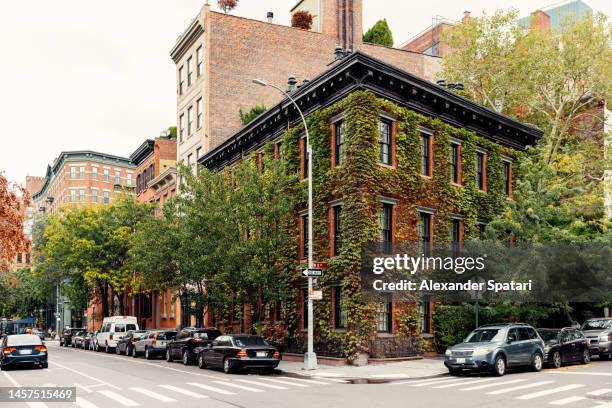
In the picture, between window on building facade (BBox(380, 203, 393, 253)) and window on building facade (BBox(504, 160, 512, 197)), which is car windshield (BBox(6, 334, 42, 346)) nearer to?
window on building facade (BBox(380, 203, 393, 253))

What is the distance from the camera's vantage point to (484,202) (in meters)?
36.0

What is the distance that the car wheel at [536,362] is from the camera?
933 inches

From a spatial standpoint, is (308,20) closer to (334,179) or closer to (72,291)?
(334,179)

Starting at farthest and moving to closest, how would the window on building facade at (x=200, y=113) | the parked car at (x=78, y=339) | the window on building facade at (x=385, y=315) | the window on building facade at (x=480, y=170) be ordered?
1. the parked car at (x=78, y=339)
2. the window on building facade at (x=200, y=113)
3. the window on building facade at (x=480, y=170)
4. the window on building facade at (x=385, y=315)

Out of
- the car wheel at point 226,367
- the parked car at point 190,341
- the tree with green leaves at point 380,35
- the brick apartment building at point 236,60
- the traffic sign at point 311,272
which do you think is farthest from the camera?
the tree with green leaves at point 380,35

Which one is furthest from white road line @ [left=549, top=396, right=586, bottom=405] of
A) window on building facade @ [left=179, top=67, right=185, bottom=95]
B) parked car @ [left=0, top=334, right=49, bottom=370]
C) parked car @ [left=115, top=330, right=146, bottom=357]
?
window on building facade @ [left=179, top=67, right=185, bottom=95]

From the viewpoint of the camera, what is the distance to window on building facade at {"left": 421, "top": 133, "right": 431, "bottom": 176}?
32847mm

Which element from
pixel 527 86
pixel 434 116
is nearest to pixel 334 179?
pixel 434 116

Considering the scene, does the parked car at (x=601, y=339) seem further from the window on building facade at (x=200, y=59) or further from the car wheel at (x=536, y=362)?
the window on building facade at (x=200, y=59)

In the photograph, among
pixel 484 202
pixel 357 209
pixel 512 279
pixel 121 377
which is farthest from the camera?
pixel 484 202

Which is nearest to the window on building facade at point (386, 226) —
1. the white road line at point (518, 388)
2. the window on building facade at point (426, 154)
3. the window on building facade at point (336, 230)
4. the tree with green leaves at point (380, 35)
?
the window on building facade at point (336, 230)

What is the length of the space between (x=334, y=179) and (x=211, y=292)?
8451 millimetres

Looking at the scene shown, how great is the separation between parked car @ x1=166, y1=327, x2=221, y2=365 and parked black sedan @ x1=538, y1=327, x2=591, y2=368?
14107mm

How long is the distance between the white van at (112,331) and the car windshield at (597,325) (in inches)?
1107
